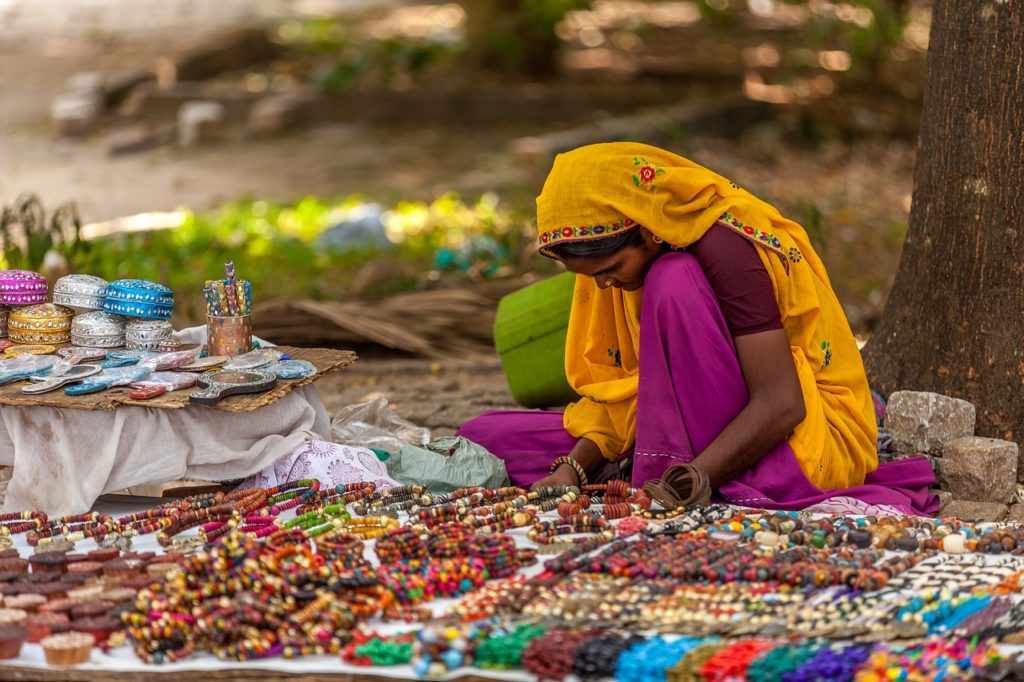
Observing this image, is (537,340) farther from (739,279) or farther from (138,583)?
(138,583)

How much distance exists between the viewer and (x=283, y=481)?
13.5ft

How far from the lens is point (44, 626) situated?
10.1 ft

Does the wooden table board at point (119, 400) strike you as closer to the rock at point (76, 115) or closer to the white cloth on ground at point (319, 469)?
the white cloth on ground at point (319, 469)

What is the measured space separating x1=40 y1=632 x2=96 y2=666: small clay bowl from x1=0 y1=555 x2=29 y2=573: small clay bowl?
0.47m

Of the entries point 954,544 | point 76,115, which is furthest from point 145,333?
point 76,115

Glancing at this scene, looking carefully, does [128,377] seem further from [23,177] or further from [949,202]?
[23,177]

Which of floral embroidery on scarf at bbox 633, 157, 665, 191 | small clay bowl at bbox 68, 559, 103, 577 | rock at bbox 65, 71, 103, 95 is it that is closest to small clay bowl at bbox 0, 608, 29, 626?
small clay bowl at bbox 68, 559, 103, 577

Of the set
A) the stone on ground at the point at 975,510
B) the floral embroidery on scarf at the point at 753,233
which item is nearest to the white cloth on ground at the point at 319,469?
the floral embroidery on scarf at the point at 753,233

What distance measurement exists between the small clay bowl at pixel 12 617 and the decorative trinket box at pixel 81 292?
135cm

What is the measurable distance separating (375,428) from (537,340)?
684 millimetres

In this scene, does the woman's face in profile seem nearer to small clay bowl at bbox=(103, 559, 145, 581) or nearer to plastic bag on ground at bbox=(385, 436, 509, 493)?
plastic bag on ground at bbox=(385, 436, 509, 493)

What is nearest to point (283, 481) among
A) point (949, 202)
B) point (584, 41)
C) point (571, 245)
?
point (571, 245)

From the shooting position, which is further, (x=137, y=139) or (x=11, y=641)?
(x=137, y=139)

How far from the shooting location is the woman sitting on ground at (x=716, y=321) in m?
3.85
